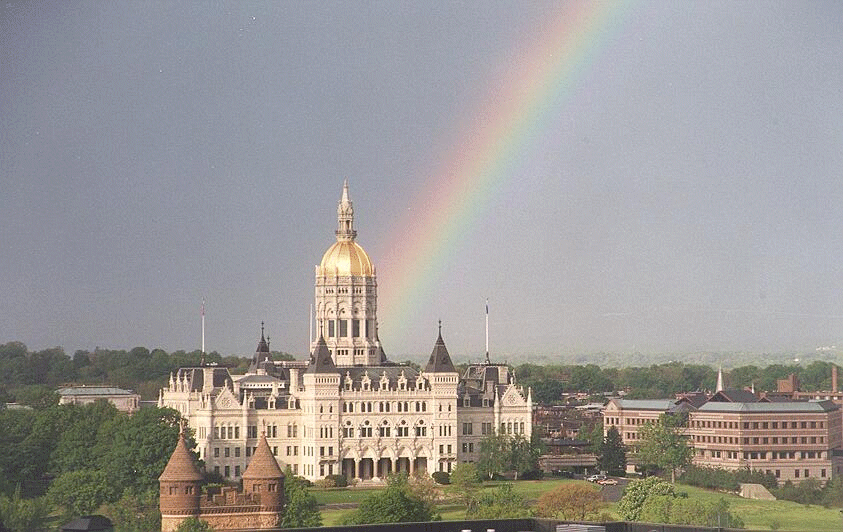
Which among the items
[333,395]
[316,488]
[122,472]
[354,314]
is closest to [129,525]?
[122,472]

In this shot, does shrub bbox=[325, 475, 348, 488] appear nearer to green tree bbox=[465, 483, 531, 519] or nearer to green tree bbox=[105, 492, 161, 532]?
green tree bbox=[465, 483, 531, 519]

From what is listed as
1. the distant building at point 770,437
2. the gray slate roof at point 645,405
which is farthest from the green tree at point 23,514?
the gray slate roof at point 645,405

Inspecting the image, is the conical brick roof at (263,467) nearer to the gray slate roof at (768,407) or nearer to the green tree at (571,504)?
the green tree at (571,504)

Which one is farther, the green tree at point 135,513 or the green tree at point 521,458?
the green tree at point 521,458

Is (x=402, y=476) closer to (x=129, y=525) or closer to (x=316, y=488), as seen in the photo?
(x=316, y=488)

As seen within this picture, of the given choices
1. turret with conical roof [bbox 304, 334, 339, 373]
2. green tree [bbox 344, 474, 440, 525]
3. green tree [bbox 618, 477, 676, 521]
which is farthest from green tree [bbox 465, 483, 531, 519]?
turret with conical roof [bbox 304, 334, 339, 373]

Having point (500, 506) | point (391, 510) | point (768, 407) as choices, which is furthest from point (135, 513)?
point (768, 407)
